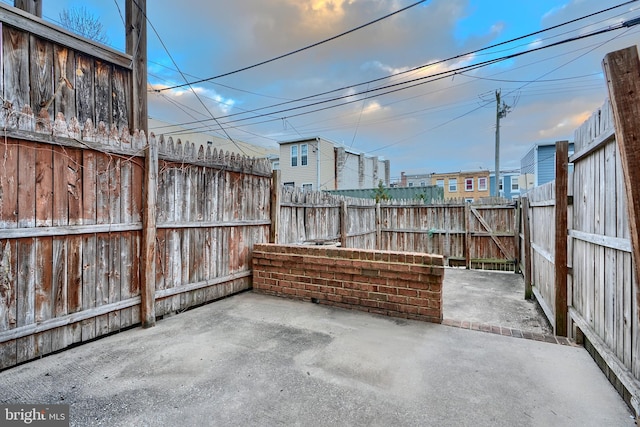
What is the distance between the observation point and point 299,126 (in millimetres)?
16391

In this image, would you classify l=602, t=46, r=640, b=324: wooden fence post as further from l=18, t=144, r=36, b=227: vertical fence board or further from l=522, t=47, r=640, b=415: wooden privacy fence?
l=18, t=144, r=36, b=227: vertical fence board

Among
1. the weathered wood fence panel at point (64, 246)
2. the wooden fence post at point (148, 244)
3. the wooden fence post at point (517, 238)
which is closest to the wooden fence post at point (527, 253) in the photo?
the wooden fence post at point (517, 238)

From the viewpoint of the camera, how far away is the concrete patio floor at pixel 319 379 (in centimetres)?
182

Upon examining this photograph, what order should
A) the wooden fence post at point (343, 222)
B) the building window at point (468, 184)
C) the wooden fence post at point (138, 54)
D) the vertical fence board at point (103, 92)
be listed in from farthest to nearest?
the building window at point (468, 184)
the wooden fence post at point (343, 222)
the wooden fence post at point (138, 54)
the vertical fence board at point (103, 92)

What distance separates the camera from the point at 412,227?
9203 millimetres

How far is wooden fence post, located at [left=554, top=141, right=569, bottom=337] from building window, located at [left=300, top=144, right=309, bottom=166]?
605 inches

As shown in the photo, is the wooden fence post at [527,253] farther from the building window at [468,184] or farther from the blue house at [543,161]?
the building window at [468,184]

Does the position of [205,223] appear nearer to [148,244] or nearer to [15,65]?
[148,244]

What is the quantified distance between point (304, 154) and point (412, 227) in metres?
10.7

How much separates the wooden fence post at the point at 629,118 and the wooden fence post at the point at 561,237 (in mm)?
1902

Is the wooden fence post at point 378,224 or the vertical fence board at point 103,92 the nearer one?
the vertical fence board at point 103,92

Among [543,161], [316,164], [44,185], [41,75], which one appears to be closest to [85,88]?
[41,75]

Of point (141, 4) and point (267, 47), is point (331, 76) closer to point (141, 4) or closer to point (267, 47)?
point (267, 47)

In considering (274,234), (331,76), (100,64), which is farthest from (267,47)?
(274,234)
